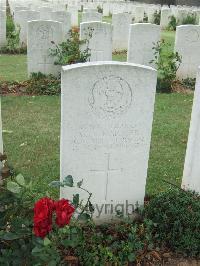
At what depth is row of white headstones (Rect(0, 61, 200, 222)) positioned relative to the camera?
3482mm

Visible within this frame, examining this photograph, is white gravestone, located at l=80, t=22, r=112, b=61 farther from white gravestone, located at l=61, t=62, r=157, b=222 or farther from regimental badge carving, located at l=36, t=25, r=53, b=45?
white gravestone, located at l=61, t=62, r=157, b=222

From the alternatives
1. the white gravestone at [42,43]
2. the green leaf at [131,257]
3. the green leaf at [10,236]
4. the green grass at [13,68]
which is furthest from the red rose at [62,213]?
the green grass at [13,68]

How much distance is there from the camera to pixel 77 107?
351 cm

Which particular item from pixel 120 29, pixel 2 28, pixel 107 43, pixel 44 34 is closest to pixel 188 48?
pixel 107 43

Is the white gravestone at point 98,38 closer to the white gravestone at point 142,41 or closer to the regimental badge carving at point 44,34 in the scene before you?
the white gravestone at point 142,41

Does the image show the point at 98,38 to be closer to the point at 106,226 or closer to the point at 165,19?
the point at 106,226

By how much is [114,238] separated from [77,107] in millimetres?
1198

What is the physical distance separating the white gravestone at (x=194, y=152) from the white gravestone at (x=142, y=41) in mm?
5359

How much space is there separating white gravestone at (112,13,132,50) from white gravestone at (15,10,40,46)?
2477mm

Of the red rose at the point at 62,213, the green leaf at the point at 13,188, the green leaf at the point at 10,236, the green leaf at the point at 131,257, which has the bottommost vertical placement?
the green leaf at the point at 131,257

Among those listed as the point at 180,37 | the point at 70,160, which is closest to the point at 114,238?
the point at 70,160

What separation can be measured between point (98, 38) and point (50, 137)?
13.1 ft

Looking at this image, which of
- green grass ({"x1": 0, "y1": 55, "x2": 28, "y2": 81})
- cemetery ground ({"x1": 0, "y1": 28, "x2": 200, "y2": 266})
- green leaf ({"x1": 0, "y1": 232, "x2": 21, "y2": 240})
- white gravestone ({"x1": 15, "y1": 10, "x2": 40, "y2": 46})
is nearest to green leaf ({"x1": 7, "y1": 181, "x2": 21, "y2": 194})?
cemetery ground ({"x1": 0, "y1": 28, "x2": 200, "y2": 266})

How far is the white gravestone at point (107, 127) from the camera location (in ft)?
11.4
